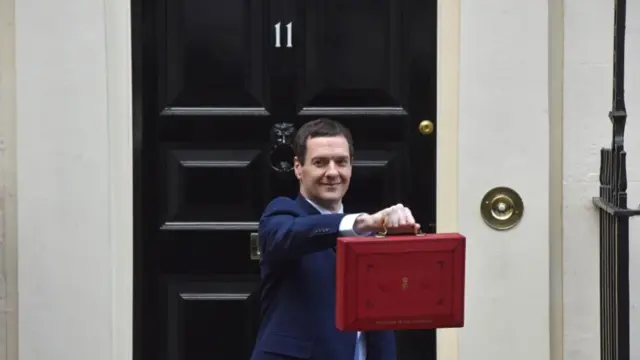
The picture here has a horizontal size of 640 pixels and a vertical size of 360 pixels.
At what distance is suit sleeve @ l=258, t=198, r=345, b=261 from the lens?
12.3ft

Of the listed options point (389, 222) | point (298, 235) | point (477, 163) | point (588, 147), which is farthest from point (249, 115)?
point (389, 222)

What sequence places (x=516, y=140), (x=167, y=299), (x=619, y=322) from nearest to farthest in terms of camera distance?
1. (x=619, y=322)
2. (x=516, y=140)
3. (x=167, y=299)

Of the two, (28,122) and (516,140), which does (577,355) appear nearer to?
(516,140)

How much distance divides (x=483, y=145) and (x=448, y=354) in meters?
0.90

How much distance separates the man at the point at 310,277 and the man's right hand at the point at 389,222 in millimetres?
113

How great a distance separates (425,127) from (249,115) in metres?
0.76

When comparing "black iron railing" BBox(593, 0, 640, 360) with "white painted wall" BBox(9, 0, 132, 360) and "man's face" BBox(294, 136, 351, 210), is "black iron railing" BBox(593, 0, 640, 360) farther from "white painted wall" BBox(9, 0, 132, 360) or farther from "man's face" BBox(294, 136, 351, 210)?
"white painted wall" BBox(9, 0, 132, 360)

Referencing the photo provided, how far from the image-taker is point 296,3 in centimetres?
555

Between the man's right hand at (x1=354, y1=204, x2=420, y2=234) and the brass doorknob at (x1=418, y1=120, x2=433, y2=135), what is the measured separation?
178 cm

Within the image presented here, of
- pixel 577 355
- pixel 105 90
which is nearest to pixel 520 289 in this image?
pixel 577 355

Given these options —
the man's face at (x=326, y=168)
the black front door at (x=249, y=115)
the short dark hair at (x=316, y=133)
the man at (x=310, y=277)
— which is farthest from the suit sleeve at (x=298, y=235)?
the black front door at (x=249, y=115)

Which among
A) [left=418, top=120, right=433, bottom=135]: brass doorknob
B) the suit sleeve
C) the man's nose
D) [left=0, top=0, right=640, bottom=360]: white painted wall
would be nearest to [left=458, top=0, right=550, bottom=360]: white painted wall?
[left=0, top=0, right=640, bottom=360]: white painted wall

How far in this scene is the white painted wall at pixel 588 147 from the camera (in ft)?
17.3

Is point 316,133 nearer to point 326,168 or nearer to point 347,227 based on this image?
point 326,168
